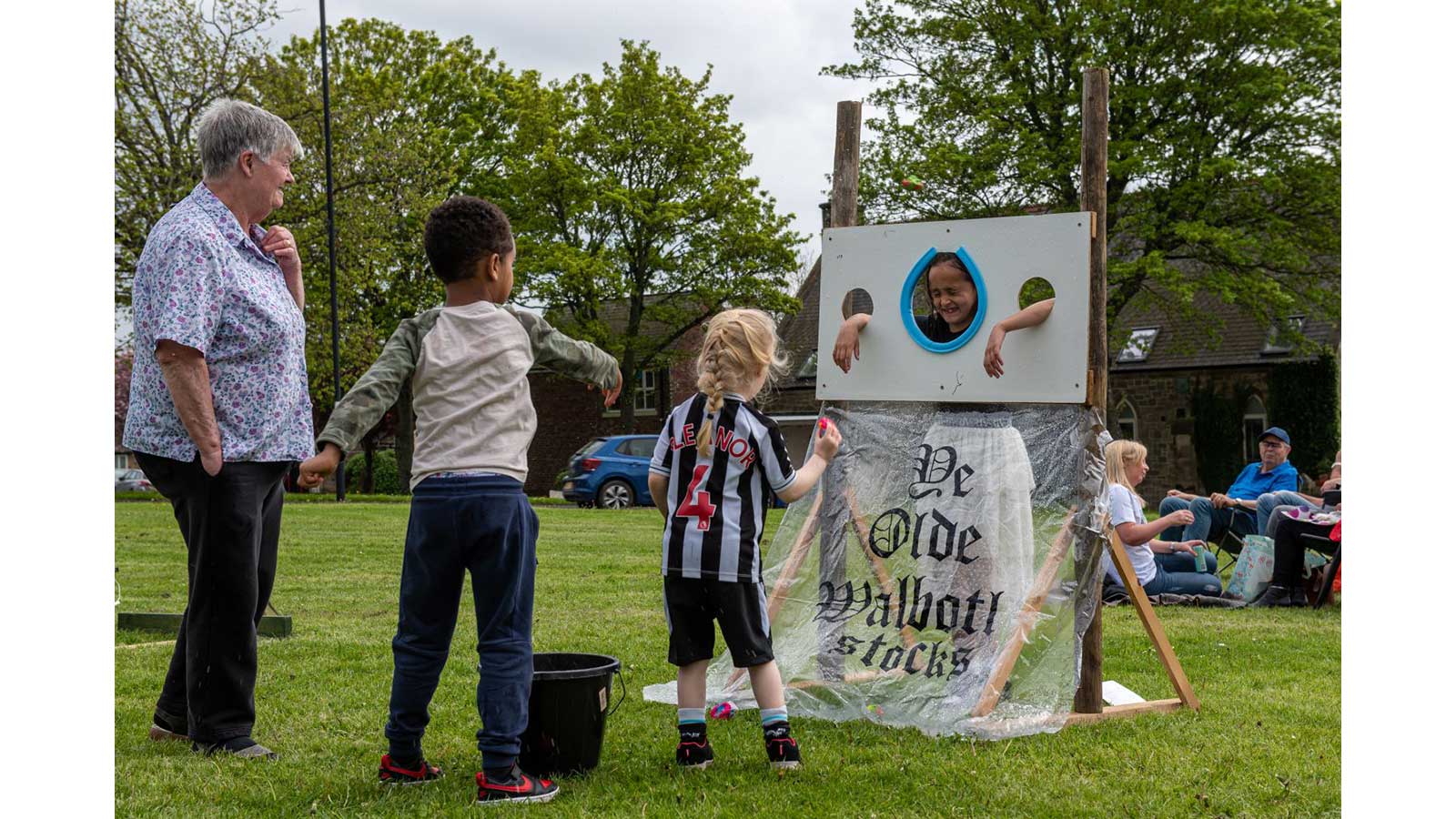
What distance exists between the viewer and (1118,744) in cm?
454

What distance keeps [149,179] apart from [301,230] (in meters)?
2.79

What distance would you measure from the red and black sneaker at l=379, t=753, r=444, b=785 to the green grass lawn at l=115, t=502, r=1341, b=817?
0.17 feet

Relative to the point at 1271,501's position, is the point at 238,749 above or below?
below

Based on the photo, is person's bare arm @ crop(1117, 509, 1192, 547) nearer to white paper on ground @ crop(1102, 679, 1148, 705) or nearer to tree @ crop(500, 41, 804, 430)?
white paper on ground @ crop(1102, 679, 1148, 705)

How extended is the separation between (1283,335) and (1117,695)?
23.4 m

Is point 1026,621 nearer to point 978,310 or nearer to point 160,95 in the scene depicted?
point 978,310

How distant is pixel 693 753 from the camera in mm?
4188

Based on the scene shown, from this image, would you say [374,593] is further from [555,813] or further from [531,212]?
[531,212]

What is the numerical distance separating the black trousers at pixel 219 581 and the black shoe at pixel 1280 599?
7.30 m

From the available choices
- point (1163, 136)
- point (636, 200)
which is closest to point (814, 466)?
point (1163, 136)

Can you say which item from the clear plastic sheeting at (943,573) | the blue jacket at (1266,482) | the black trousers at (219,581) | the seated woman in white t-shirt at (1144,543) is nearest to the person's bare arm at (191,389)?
the black trousers at (219,581)

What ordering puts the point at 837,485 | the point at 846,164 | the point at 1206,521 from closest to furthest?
1. the point at 837,485
2. the point at 846,164
3. the point at 1206,521

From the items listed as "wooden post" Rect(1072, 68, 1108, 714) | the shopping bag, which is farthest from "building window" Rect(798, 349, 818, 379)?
"wooden post" Rect(1072, 68, 1108, 714)

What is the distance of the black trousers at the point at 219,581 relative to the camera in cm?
404
